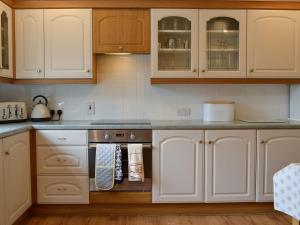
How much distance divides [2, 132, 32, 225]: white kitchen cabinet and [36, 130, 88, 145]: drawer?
0.46 feet

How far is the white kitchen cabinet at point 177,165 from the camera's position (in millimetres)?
2924

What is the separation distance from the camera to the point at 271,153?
2.97 m

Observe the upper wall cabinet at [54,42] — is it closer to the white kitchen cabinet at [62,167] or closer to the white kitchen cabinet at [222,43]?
the white kitchen cabinet at [62,167]

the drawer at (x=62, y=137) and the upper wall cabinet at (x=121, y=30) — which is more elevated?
the upper wall cabinet at (x=121, y=30)

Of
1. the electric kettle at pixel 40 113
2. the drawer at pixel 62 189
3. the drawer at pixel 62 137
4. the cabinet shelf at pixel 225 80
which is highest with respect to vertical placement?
the cabinet shelf at pixel 225 80

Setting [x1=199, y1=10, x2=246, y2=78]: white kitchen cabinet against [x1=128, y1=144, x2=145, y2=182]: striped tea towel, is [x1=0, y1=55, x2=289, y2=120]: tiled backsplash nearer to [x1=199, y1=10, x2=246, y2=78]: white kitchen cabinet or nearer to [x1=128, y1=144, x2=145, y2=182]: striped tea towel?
[x1=199, y1=10, x2=246, y2=78]: white kitchen cabinet

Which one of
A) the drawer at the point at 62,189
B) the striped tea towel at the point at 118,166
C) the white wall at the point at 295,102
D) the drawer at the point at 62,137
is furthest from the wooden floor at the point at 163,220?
the white wall at the point at 295,102

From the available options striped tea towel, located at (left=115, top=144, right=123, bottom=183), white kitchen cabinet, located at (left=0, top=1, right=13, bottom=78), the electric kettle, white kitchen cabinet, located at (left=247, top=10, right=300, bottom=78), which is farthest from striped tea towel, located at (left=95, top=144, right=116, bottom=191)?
white kitchen cabinet, located at (left=247, top=10, right=300, bottom=78)

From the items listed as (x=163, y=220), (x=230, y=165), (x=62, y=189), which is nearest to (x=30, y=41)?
(x=62, y=189)

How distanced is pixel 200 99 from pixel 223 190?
0.98 meters

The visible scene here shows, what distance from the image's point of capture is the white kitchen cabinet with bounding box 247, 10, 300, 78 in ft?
10.3

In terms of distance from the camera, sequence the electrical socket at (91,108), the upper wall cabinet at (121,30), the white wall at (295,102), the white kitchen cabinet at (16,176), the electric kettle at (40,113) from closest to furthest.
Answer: the white kitchen cabinet at (16,176) → the upper wall cabinet at (121,30) → the electric kettle at (40,113) → the white wall at (295,102) → the electrical socket at (91,108)

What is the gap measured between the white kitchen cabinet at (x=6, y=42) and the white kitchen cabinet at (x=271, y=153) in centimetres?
235

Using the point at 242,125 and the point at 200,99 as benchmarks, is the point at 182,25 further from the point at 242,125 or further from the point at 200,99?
the point at 242,125
